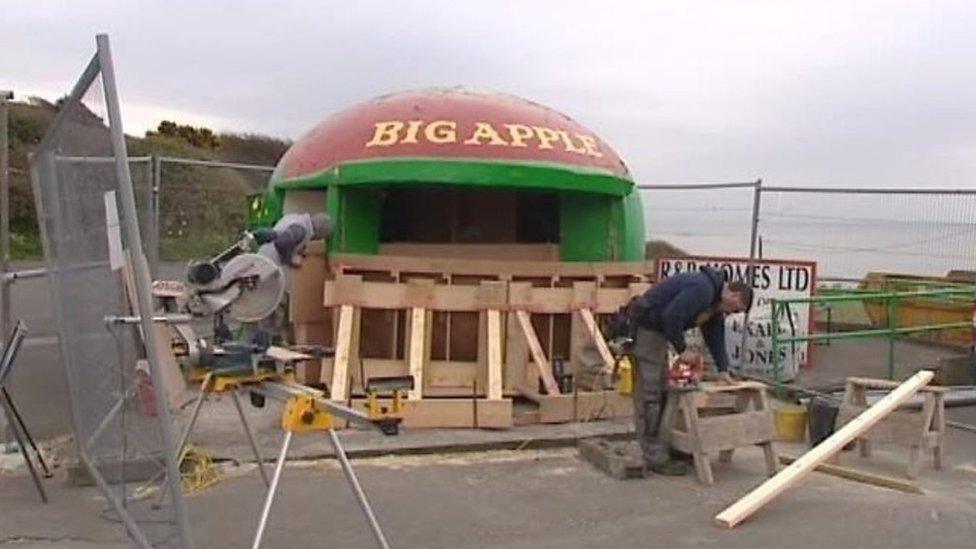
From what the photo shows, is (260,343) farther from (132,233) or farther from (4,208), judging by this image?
(4,208)

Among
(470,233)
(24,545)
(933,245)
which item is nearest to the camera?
(24,545)

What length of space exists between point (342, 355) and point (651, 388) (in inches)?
119

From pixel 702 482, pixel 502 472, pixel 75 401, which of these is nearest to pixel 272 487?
pixel 75 401

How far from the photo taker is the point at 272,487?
4797mm

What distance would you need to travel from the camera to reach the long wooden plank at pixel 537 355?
9.85m

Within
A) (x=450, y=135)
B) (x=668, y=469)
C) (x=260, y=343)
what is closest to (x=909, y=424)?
(x=668, y=469)

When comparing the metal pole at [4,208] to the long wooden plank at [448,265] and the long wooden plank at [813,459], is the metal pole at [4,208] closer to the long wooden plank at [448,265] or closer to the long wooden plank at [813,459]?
the long wooden plank at [448,265]

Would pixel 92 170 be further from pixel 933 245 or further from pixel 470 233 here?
pixel 933 245

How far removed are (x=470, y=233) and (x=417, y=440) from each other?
380cm

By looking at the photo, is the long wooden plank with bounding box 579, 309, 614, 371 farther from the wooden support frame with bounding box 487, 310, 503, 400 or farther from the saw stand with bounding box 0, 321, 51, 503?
the saw stand with bounding box 0, 321, 51, 503

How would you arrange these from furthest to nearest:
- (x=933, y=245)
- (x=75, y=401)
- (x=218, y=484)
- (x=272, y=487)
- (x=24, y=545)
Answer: (x=933, y=245)
(x=218, y=484)
(x=75, y=401)
(x=24, y=545)
(x=272, y=487)

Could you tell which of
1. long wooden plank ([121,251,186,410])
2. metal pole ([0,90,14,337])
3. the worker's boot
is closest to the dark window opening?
the worker's boot

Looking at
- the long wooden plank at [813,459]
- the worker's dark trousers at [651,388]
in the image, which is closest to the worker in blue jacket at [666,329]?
the worker's dark trousers at [651,388]

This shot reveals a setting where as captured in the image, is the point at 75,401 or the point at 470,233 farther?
the point at 470,233
